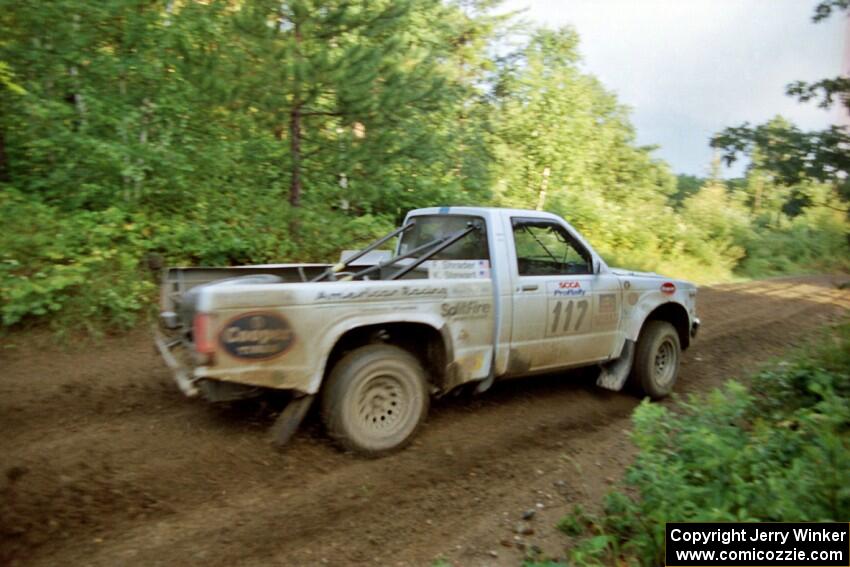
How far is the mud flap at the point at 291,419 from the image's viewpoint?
13.3ft

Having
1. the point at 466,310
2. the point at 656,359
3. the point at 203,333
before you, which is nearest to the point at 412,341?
the point at 466,310

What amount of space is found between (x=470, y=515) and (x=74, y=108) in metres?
7.95

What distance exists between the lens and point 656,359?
6.01m

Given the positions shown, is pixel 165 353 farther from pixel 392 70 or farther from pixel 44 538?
pixel 392 70

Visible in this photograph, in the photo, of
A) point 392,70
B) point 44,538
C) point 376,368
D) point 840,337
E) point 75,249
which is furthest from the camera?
point 392,70

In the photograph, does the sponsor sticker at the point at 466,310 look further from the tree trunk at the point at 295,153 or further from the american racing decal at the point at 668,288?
the tree trunk at the point at 295,153

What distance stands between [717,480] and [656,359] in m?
3.10

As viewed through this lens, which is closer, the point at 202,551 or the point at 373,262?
the point at 202,551

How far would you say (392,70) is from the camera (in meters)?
9.26

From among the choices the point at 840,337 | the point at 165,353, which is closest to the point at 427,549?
the point at 165,353

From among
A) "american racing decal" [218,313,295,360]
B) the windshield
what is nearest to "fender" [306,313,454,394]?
"american racing decal" [218,313,295,360]

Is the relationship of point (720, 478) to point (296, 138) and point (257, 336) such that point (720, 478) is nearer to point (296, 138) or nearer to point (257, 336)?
point (257, 336)

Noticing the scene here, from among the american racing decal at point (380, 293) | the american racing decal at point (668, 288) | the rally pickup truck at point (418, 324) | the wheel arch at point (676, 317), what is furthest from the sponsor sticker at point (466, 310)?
the american racing decal at point (668, 288)

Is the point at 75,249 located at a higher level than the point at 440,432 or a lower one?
higher
